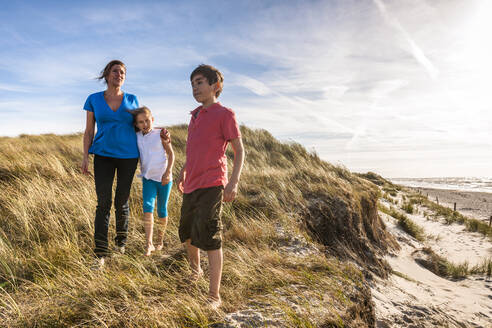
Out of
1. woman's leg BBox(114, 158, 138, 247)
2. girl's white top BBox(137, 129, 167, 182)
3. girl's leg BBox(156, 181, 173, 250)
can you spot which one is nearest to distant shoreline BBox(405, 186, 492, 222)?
girl's leg BBox(156, 181, 173, 250)

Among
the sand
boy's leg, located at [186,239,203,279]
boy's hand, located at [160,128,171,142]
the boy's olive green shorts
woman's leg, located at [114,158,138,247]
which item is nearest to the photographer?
the boy's olive green shorts

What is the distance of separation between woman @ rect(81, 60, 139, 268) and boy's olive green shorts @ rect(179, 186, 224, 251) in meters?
1.25

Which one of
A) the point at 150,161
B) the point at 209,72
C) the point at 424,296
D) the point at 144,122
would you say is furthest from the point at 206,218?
the point at 424,296

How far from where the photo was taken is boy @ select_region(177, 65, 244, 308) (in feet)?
6.40

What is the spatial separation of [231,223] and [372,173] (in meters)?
26.8

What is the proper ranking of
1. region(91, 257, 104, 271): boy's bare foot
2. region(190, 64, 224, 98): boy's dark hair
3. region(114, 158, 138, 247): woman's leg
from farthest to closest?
region(114, 158, 138, 247): woman's leg
region(91, 257, 104, 271): boy's bare foot
region(190, 64, 224, 98): boy's dark hair

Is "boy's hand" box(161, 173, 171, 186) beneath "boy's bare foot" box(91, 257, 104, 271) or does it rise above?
above

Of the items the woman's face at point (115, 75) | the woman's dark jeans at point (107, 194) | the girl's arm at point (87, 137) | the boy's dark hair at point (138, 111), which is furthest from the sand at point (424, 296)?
the woman's face at point (115, 75)

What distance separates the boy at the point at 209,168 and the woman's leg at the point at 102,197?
1174 millimetres

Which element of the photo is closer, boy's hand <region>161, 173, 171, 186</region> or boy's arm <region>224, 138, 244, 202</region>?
boy's arm <region>224, 138, 244, 202</region>

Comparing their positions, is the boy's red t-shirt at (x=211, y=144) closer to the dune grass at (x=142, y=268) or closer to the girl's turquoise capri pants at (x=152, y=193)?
the dune grass at (x=142, y=268)

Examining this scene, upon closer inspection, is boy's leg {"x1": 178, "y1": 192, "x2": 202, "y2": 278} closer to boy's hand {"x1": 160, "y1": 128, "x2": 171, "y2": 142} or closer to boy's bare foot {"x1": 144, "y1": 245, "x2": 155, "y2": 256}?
boy's bare foot {"x1": 144, "y1": 245, "x2": 155, "y2": 256}

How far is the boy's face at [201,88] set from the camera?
2.05 m

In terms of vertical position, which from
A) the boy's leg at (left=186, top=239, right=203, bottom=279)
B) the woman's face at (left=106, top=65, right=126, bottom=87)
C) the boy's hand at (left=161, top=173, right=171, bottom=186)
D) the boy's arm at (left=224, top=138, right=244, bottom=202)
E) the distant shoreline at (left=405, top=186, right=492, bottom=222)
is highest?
the woman's face at (left=106, top=65, right=126, bottom=87)
